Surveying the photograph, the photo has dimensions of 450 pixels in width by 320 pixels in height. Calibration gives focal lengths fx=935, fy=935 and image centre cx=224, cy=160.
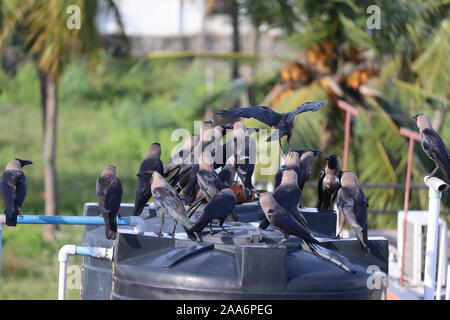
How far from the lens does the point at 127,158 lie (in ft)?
78.7

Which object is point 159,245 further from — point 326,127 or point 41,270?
point 41,270

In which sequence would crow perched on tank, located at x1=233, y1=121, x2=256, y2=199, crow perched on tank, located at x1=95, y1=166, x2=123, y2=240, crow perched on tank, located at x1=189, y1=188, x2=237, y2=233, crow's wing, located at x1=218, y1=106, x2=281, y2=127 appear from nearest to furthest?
1. crow perched on tank, located at x1=189, y1=188, x2=237, y2=233
2. crow perched on tank, located at x1=95, y1=166, x2=123, y2=240
3. crow perched on tank, located at x1=233, y1=121, x2=256, y2=199
4. crow's wing, located at x1=218, y1=106, x2=281, y2=127

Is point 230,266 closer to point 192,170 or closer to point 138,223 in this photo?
point 138,223

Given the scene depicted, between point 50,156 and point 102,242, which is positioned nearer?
point 102,242

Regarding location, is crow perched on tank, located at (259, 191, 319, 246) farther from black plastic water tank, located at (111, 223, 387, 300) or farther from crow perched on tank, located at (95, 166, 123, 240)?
crow perched on tank, located at (95, 166, 123, 240)

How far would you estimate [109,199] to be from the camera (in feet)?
18.3

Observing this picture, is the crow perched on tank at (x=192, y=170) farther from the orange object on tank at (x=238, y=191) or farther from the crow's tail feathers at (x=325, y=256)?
the crow's tail feathers at (x=325, y=256)

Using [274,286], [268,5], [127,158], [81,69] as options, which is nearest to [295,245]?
[274,286]

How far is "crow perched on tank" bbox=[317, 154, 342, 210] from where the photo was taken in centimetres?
628

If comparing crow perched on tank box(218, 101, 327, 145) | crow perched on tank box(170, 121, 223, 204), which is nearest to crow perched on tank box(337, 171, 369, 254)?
crow perched on tank box(170, 121, 223, 204)

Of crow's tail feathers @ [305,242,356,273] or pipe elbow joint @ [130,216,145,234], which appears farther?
pipe elbow joint @ [130,216,145,234]

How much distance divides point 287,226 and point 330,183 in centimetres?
152

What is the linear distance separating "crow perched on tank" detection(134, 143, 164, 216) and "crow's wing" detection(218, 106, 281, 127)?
55cm

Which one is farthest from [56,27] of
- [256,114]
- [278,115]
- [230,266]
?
[230,266]
